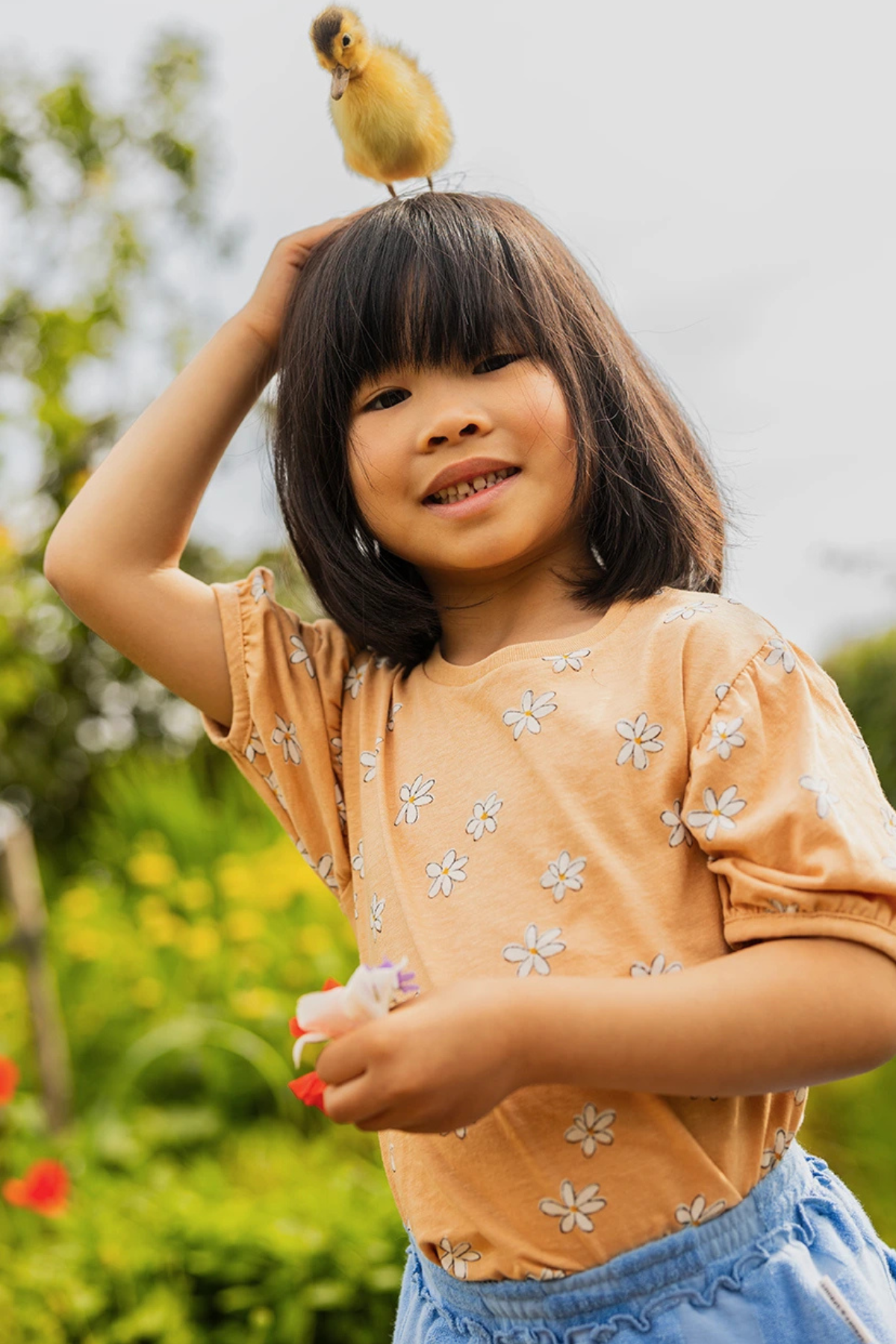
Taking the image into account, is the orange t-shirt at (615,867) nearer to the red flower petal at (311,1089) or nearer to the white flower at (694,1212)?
the white flower at (694,1212)

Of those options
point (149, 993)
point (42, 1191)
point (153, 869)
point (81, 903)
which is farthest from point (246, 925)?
point (42, 1191)

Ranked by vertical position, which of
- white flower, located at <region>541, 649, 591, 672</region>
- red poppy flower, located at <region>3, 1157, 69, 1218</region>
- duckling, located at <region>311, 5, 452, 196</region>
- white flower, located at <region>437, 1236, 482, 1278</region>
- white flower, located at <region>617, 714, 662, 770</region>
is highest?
duckling, located at <region>311, 5, 452, 196</region>

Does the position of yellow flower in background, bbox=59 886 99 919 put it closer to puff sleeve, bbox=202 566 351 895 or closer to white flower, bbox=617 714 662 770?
puff sleeve, bbox=202 566 351 895

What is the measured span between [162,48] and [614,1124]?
3722mm

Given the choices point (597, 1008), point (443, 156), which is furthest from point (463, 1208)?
point (443, 156)

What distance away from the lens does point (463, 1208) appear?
1151mm

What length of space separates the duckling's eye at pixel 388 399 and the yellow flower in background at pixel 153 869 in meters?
2.99

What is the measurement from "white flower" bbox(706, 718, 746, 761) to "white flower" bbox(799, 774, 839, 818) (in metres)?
0.07

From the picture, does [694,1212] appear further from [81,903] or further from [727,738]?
[81,903]

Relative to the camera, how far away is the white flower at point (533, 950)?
113cm

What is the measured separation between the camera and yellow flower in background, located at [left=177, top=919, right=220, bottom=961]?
3.69 metres

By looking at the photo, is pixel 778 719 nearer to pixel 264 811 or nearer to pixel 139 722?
pixel 264 811

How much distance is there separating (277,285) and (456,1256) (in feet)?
3.47

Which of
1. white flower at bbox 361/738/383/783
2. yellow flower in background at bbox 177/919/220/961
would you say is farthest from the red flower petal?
yellow flower in background at bbox 177/919/220/961
